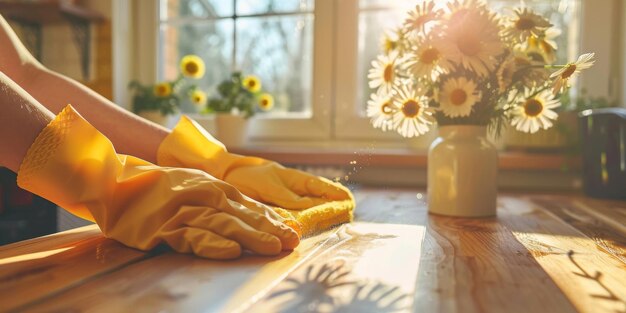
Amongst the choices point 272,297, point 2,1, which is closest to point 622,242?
point 272,297

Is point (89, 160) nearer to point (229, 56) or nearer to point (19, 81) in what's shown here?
point (19, 81)

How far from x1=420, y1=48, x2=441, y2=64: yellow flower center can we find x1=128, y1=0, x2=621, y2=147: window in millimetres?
798

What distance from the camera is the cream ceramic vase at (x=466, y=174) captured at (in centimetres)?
86

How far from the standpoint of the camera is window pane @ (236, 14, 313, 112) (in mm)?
1793

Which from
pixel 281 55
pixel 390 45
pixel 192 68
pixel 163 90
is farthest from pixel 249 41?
pixel 390 45

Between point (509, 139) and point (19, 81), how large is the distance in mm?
1273

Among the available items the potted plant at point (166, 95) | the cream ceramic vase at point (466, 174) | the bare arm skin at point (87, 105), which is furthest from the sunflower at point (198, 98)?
the cream ceramic vase at point (466, 174)

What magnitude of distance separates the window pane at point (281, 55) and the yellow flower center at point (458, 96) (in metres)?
0.99

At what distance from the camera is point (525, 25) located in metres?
0.82

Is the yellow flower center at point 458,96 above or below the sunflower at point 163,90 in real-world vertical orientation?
below

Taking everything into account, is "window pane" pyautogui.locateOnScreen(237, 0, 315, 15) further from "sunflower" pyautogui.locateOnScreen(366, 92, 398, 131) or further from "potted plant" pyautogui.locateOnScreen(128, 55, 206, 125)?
"sunflower" pyautogui.locateOnScreen(366, 92, 398, 131)

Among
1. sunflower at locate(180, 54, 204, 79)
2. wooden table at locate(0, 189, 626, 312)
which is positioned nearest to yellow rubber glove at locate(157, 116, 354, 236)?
wooden table at locate(0, 189, 626, 312)

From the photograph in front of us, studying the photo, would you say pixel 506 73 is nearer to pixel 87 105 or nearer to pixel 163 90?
pixel 87 105

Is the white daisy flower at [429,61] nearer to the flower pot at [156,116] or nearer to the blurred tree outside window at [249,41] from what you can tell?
the blurred tree outside window at [249,41]
